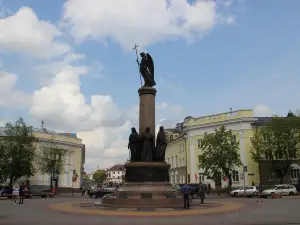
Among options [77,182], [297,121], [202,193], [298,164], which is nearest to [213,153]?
[297,121]

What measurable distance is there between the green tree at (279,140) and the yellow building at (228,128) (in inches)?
122

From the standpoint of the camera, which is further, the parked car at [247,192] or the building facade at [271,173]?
the building facade at [271,173]

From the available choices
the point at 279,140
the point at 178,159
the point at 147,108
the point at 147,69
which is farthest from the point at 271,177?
the point at 147,108

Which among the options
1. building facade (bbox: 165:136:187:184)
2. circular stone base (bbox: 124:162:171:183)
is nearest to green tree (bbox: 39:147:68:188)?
building facade (bbox: 165:136:187:184)

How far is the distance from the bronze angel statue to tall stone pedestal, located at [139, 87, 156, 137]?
94 cm

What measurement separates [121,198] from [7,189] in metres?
32.2

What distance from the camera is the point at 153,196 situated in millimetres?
20953

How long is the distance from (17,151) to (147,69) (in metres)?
38.5

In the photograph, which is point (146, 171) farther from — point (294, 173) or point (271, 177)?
point (294, 173)

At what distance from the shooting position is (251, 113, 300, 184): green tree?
54094 mm

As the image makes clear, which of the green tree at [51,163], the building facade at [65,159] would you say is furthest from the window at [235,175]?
the building facade at [65,159]

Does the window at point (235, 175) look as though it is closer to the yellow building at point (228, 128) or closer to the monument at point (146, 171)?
the yellow building at point (228, 128)

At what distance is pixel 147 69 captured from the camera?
2558 centimetres

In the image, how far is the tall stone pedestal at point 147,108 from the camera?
23505 mm
